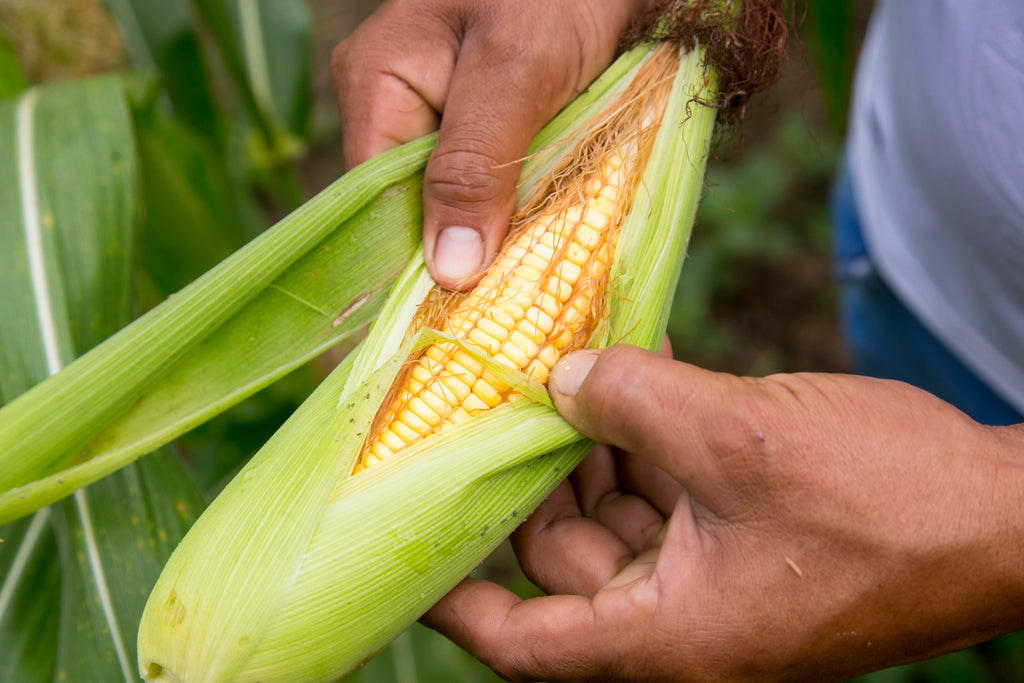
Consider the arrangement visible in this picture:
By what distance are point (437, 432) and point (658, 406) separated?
1.37 ft

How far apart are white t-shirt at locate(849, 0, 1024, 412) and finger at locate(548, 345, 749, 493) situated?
0.89 m

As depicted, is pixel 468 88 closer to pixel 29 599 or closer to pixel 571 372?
pixel 571 372

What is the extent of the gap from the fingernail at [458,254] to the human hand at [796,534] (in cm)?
40

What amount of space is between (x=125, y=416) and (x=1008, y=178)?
76.1 inches

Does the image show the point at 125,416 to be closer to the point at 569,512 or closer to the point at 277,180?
the point at 569,512

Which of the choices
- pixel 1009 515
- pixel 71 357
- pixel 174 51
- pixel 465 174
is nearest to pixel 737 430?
pixel 1009 515

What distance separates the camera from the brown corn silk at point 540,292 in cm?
121

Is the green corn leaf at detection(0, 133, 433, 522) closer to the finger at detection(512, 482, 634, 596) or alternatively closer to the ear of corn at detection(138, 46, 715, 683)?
the ear of corn at detection(138, 46, 715, 683)

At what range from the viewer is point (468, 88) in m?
1.33

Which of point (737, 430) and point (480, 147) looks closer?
point (737, 430)

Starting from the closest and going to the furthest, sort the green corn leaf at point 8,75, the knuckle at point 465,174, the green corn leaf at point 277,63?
the knuckle at point 465,174
the green corn leaf at point 8,75
the green corn leaf at point 277,63

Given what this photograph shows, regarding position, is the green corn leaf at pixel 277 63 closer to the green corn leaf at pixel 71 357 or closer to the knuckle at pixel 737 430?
the green corn leaf at pixel 71 357

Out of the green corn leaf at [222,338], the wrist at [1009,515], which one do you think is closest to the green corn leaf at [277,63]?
the green corn leaf at [222,338]

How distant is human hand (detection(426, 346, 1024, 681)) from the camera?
98cm
